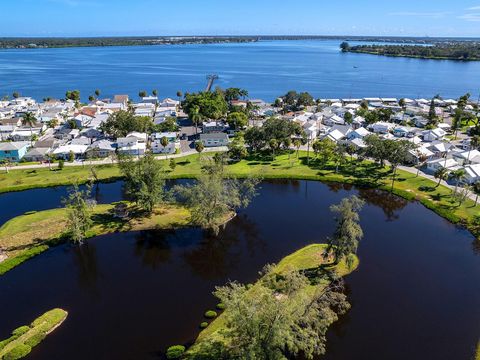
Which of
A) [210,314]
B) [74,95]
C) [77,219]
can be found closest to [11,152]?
[77,219]

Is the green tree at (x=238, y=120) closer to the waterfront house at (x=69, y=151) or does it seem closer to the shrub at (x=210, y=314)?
the waterfront house at (x=69, y=151)

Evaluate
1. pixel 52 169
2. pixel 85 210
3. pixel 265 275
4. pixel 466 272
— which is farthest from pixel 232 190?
pixel 52 169

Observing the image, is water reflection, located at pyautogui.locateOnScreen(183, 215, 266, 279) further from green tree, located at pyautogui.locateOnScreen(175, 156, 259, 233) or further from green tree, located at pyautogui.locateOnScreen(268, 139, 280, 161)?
green tree, located at pyautogui.locateOnScreen(268, 139, 280, 161)

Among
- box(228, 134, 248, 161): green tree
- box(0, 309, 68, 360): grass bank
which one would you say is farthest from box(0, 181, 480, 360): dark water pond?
box(228, 134, 248, 161): green tree

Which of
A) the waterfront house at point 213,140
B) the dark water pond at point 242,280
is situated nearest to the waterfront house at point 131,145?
the waterfront house at point 213,140

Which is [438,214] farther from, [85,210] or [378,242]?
[85,210]

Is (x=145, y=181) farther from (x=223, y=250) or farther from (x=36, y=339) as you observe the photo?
(x=36, y=339)

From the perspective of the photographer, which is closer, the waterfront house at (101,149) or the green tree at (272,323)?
the green tree at (272,323)
